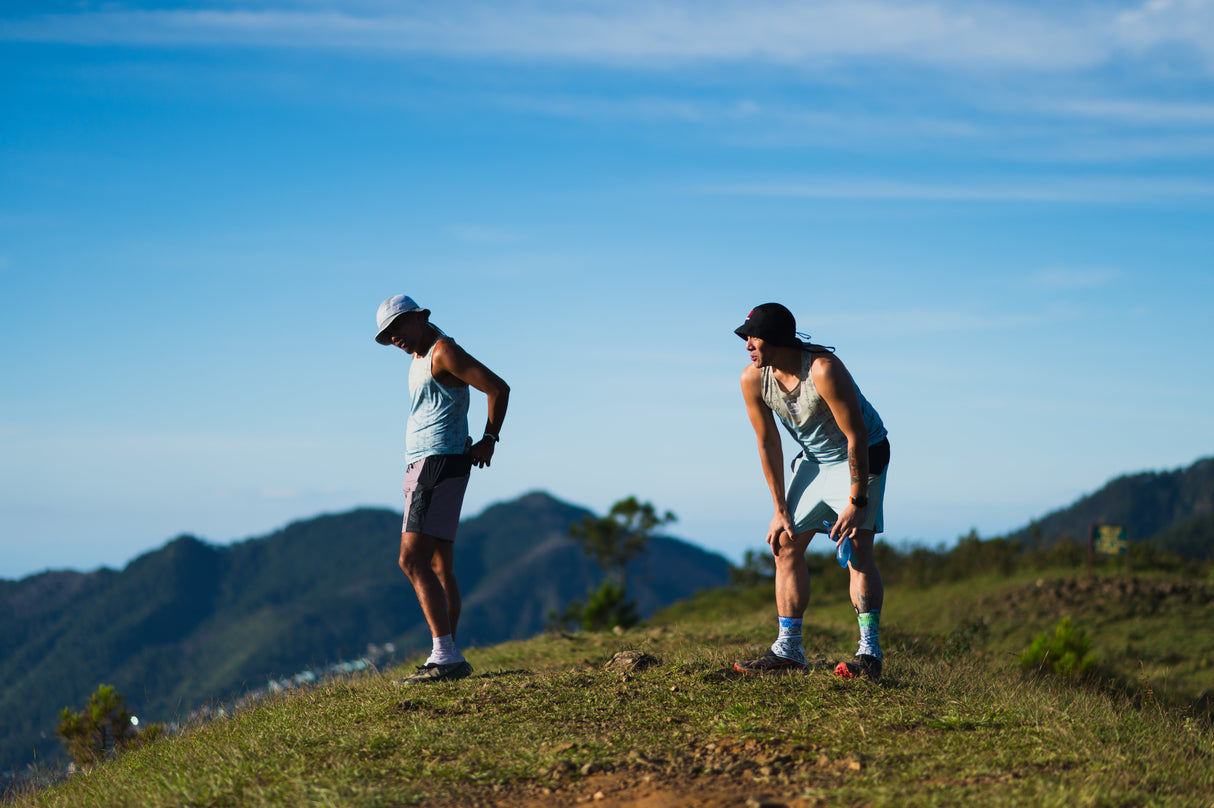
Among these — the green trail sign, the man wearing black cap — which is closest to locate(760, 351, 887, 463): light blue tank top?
the man wearing black cap

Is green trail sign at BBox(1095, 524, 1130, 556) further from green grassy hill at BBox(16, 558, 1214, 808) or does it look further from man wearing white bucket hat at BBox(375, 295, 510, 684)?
man wearing white bucket hat at BBox(375, 295, 510, 684)

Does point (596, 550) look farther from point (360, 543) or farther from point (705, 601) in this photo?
point (360, 543)

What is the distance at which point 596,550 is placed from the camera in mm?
45125

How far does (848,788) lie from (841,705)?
1371 millimetres

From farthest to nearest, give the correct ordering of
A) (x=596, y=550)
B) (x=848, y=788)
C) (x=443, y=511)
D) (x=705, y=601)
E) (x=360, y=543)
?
(x=360, y=543)
(x=596, y=550)
(x=705, y=601)
(x=443, y=511)
(x=848, y=788)

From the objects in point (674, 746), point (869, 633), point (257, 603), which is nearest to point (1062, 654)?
point (869, 633)

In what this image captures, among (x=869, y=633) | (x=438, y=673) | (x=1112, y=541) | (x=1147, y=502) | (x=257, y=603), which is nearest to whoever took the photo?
(x=869, y=633)

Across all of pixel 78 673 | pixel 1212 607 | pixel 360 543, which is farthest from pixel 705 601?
pixel 360 543

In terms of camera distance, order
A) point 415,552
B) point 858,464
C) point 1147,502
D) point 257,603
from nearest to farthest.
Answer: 1. point 858,464
2. point 415,552
3. point 1147,502
4. point 257,603

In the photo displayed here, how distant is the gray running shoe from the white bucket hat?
218 centimetres

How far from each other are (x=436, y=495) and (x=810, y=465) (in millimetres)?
2337

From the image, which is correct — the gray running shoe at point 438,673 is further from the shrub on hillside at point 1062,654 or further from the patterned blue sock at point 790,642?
the shrub on hillside at point 1062,654

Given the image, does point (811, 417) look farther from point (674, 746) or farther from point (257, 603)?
point (257, 603)

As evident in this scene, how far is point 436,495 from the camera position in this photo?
20.7 feet
